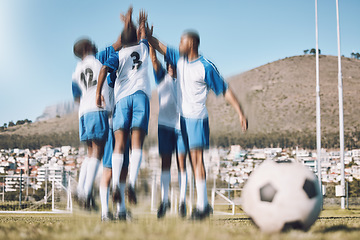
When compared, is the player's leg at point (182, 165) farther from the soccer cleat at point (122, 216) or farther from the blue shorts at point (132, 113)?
the soccer cleat at point (122, 216)

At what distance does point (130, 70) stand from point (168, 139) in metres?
0.97

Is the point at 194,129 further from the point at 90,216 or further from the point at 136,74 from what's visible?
the point at 90,216

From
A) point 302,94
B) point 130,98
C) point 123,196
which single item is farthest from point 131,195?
point 302,94

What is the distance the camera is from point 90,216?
467cm

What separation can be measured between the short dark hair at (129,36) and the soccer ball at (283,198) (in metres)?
2.48

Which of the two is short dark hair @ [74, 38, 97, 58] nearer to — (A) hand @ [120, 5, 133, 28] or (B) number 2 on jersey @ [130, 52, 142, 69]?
(A) hand @ [120, 5, 133, 28]

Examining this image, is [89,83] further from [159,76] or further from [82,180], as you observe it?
[82,180]

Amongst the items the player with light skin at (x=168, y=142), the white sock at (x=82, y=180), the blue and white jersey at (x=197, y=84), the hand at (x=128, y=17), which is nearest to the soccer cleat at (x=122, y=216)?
the player with light skin at (x=168, y=142)

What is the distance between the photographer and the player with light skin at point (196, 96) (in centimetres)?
454

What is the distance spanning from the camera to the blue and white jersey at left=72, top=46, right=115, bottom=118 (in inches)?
196

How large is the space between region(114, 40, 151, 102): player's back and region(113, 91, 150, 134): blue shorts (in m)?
0.08

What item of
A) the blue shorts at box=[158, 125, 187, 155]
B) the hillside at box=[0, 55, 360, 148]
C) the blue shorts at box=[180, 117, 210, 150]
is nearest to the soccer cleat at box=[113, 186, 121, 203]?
the blue shorts at box=[158, 125, 187, 155]

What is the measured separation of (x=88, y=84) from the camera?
5.07 meters

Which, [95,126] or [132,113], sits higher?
[132,113]
